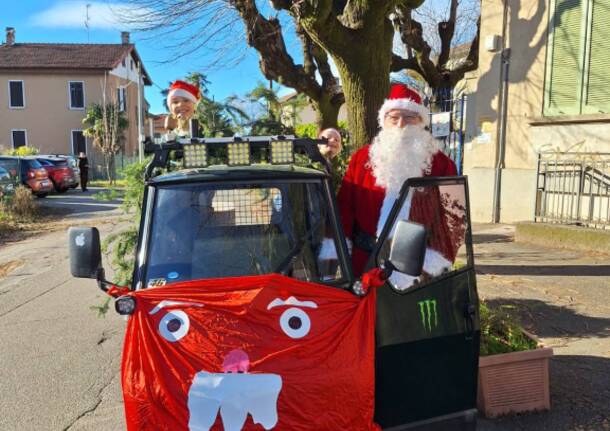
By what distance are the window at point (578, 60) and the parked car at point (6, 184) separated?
13341 mm

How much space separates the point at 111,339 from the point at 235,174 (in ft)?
10.3

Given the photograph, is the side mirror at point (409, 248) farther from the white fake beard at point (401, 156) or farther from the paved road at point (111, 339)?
the paved road at point (111, 339)

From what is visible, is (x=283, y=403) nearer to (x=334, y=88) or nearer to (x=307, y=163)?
(x=307, y=163)

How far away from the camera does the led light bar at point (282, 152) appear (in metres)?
3.20

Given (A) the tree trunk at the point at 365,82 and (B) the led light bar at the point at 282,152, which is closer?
(B) the led light bar at the point at 282,152

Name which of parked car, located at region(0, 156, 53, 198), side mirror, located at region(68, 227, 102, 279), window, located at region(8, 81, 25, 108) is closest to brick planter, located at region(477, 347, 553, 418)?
side mirror, located at region(68, 227, 102, 279)

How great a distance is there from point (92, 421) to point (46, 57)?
138 feet

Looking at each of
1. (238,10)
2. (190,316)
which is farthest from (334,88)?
(190,316)

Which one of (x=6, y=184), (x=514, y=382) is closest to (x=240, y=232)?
(x=514, y=382)

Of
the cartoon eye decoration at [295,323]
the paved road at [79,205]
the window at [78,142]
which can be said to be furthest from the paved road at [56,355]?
the window at [78,142]

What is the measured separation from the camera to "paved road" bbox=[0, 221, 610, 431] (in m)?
3.73

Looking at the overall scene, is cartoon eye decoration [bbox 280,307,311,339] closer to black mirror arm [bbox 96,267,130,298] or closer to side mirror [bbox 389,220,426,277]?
side mirror [bbox 389,220,426,277]

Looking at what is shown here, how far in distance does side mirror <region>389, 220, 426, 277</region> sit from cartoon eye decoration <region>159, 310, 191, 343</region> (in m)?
1.02

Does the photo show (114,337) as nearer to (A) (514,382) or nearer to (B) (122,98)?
(A) (514,382)
